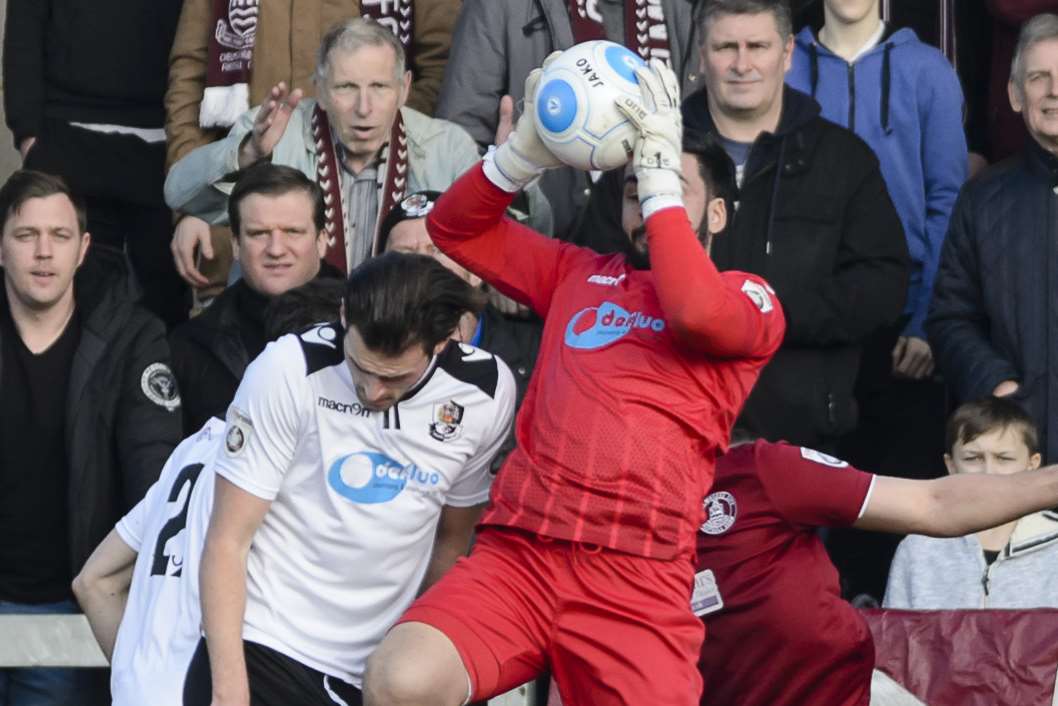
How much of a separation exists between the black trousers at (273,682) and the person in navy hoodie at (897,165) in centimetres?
271

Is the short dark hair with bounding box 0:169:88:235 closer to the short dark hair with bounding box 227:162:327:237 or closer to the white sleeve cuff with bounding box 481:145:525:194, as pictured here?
the short dark hair with bounding box 227:162:327:237

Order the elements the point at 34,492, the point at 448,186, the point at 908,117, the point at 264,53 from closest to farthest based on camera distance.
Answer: the point at 34,492, the point at 448,186, the point at 908,117, the point at 264,53

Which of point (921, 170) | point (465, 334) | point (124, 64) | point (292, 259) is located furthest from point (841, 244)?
point (124, 64)

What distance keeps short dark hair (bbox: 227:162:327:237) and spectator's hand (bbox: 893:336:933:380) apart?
2003mm

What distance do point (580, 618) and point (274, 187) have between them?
7.88 feet

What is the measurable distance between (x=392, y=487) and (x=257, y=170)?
2.18 m

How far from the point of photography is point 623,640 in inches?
189

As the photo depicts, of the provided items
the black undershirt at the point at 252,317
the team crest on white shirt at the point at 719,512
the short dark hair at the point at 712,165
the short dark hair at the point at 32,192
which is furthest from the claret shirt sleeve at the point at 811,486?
the short dark hair at the point at 32,192

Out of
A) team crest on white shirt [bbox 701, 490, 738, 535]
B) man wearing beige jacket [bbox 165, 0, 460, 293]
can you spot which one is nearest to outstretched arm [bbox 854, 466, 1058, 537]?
team crest on white shirt [bbox 701, 490, 738, 535]

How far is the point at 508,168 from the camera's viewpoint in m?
5.16

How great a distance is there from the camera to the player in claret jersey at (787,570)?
16.4 ft

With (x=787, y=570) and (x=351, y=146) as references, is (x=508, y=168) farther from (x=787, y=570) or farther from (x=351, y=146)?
(x=351, y=146)

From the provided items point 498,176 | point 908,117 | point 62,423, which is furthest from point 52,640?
point 908,117

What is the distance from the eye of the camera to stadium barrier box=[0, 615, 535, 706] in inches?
239
